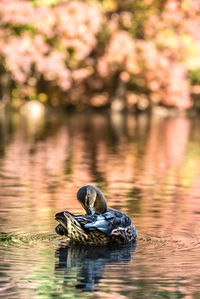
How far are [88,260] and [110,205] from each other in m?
4.22

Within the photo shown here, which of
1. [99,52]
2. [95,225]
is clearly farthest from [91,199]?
[99,52]

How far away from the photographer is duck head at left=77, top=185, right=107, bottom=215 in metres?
9.67

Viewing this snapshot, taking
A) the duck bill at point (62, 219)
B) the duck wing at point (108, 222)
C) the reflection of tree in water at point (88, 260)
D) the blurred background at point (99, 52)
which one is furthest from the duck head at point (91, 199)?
the blurred background at point (99, 52)

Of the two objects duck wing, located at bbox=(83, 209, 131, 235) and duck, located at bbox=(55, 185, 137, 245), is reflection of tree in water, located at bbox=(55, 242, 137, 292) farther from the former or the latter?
duck wing, located at bbox=(83, 209, 131, 235)

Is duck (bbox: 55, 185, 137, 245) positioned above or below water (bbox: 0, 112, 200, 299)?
above

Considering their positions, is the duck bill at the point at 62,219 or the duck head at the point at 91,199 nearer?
the duck bill at the point at 62,219

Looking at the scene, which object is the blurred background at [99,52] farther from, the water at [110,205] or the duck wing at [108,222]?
the duck wing at [108,222]

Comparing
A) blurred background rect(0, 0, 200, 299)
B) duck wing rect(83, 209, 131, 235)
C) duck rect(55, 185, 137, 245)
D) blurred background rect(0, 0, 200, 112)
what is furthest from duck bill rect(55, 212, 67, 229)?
A: blurred background rect(0, 0, 200, 112)

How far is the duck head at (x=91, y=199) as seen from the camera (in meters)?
9.67

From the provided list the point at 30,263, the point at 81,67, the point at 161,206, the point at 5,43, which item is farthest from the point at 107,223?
the point at 81,67

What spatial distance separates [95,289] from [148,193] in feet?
25.0

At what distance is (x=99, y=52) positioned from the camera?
2142 inches

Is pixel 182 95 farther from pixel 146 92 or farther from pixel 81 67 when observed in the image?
pixel 81 67

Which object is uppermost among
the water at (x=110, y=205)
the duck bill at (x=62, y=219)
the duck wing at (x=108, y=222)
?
the duck bill at (x=62, y=219)
